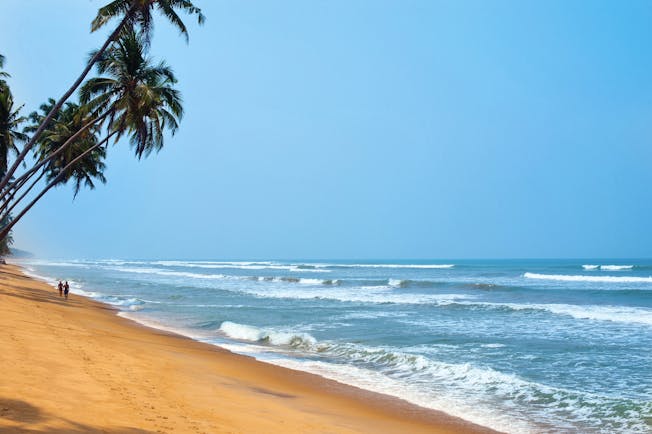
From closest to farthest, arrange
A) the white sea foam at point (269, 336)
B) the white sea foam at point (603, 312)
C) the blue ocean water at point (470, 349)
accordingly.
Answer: the blue ocean water at point (470, 349), the white sea foam at point (269, 336), the white sea foam at point (603, 312)

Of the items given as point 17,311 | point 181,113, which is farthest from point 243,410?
point 181,113

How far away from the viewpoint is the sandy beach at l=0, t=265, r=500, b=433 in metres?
6.46

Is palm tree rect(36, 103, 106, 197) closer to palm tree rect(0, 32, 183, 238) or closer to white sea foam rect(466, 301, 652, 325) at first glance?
palm tree rect(0, 32, 183, 238)

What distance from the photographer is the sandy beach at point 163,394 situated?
646 centimetres

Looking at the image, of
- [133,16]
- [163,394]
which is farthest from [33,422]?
[133,16]

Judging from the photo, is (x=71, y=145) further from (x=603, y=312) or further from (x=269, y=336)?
(x=603, y=312)

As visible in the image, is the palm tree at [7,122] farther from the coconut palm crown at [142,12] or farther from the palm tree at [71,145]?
the coconut palm crown at [142,12]

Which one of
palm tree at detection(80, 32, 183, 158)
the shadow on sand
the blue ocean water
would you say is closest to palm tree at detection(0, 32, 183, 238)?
palm tree at detection(80, 32, 183, 158)

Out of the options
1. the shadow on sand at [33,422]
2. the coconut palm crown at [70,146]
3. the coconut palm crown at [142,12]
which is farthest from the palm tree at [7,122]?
the shadow on sand at [33,422]

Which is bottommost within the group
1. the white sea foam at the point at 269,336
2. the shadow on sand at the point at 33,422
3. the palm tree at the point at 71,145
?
the white sea foam at the point at 269,336

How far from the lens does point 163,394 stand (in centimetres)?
831

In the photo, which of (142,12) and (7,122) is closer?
(142,12)

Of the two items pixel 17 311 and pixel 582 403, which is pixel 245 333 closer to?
pixel 17 311

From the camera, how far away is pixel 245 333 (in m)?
17.7
